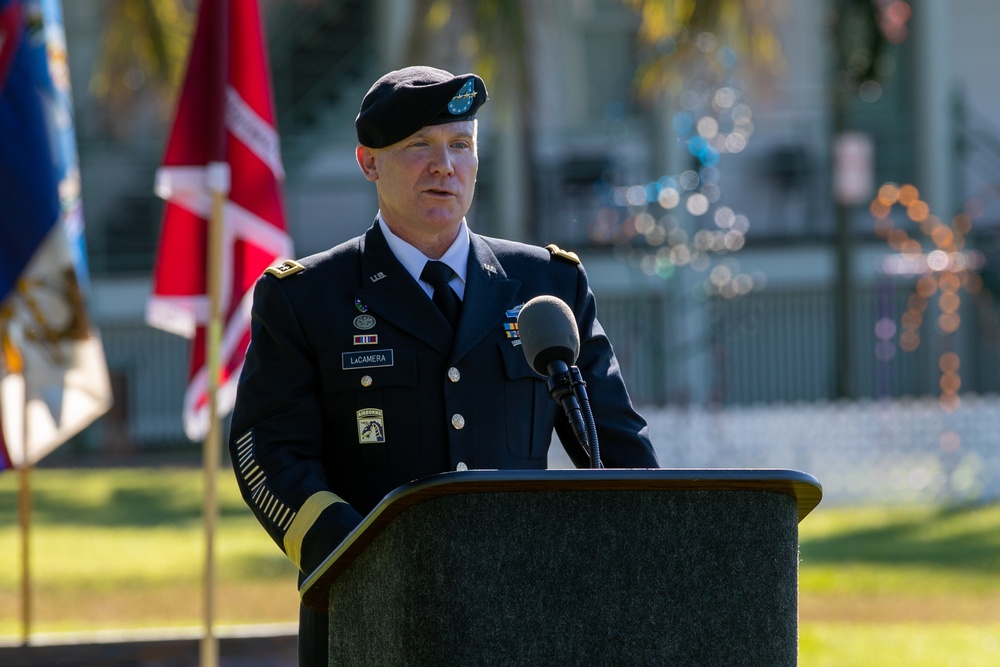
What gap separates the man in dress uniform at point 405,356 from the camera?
9.75ft

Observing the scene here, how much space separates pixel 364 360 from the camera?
119 inches

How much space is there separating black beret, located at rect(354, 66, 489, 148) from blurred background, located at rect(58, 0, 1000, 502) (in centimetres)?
1258

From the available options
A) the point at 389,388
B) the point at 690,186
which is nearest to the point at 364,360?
the point at 389,388

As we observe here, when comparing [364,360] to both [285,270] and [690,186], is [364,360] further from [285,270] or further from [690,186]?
[690,186]

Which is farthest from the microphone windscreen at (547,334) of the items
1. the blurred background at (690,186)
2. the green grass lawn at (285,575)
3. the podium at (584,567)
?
the blurred background at (690,186)

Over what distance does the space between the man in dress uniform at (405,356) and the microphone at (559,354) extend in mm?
476

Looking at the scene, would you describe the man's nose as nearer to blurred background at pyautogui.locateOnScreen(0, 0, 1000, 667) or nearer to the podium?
the podium

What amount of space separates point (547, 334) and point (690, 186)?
16.9m

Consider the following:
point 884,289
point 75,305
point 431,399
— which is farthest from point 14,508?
point 431,399

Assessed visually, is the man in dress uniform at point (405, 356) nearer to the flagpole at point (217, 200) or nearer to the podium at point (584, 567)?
the podium at point (584, 567)

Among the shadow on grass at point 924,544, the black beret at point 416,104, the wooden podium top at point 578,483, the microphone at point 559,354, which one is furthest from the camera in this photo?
the shadow on grass at point 924,544

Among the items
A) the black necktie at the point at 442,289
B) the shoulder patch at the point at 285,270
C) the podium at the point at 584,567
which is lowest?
the podium at the point at 584,567

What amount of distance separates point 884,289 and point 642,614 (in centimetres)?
1807

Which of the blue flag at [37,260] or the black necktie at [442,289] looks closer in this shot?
the black necktie at [442,289]
